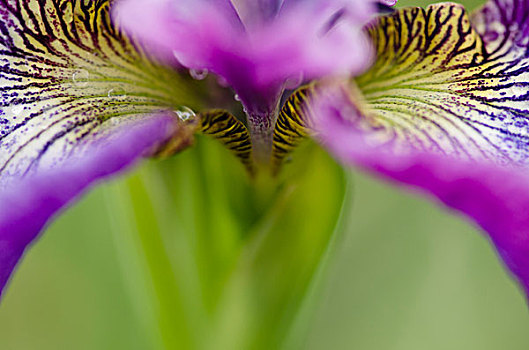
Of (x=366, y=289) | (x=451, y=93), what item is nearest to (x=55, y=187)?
(x=451, y=93)

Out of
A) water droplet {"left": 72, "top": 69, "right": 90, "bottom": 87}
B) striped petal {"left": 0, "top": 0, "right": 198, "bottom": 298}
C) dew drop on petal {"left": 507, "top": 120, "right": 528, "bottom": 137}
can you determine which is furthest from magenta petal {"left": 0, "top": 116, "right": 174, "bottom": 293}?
dew drop on petal {"left": 507, "top": 120, "right": 528, "bottom": 137}

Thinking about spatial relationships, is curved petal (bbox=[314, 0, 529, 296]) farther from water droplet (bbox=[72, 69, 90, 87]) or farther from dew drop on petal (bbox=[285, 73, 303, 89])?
water droplet (bbox=[72, 69, 90, 87])

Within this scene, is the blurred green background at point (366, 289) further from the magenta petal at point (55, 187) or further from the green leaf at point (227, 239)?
the magenta petal at point (55, 187)

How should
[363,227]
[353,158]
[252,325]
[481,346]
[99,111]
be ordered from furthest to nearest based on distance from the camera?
[363,227]
[481,346]
[252,325]
[99,111]
[353,158]

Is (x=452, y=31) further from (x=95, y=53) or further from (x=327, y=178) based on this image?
(x=95, y=53)

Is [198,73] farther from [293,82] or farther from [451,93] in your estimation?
[451,93]

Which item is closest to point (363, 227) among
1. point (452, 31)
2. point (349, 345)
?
point (349, 345)
